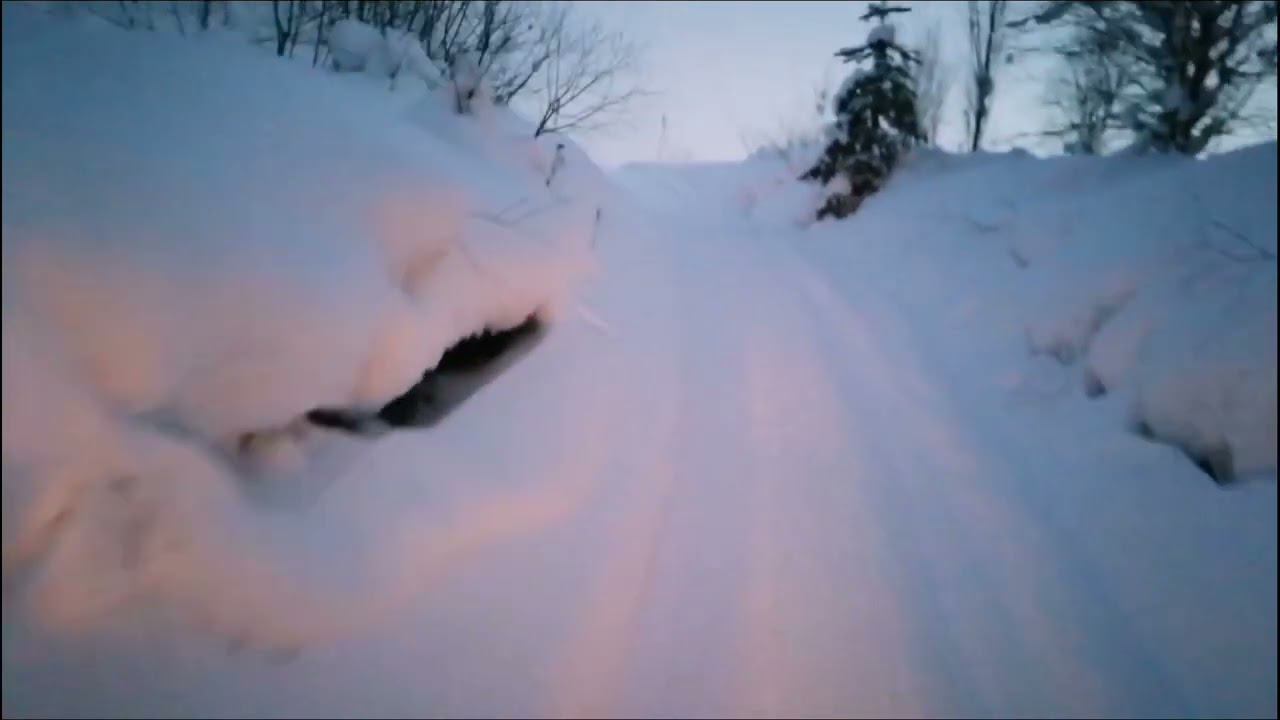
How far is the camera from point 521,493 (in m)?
2.81

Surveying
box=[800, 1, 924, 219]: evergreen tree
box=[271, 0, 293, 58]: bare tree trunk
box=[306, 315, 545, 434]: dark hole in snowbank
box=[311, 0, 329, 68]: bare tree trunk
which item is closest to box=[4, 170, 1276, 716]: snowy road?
box=[306, 315, 545, 434]: dark hole in snowbank

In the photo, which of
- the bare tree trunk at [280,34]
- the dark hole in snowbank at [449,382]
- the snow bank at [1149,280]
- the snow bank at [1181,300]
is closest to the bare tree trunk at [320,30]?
the bare tree trunk at [280,34]

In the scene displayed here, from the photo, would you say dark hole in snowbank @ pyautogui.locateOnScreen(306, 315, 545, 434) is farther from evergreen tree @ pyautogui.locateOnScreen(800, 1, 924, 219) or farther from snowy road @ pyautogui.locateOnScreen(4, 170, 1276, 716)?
evergreen tree @ pyautogui.locateOnScreen(800, 1, 924, 219)

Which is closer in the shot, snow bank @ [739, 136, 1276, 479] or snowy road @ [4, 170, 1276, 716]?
snowy road @ [4, 170, 1276, 716]

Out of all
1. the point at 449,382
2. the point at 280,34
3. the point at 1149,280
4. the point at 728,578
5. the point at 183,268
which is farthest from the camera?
the point at 280,34

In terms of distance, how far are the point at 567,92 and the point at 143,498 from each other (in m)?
7.16

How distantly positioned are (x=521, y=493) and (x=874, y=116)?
1069cm

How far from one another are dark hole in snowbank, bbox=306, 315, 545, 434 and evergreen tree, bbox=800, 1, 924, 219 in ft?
28.7

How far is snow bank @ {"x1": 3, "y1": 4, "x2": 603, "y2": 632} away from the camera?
178cm

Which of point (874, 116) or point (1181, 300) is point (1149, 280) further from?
point (874, 116)

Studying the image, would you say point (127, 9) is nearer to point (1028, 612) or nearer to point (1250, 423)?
point (1028, 612)

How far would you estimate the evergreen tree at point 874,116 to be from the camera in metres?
10.8

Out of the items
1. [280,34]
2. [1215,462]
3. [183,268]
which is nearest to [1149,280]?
[1215,462]

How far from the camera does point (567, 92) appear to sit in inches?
309
